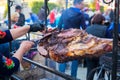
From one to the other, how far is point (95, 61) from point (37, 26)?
266 centimetres

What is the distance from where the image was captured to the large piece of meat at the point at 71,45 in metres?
→ 2.36

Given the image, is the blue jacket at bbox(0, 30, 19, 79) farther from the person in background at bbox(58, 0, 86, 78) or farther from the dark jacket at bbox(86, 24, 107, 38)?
the person in background at bbox(58, 0, 86, 78)

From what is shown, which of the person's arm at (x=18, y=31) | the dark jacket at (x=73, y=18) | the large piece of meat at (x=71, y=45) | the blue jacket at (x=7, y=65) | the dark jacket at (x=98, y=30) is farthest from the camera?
the dark jacket at (x=73, y=18)

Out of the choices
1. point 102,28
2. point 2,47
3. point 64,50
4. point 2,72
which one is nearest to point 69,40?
point 64,50

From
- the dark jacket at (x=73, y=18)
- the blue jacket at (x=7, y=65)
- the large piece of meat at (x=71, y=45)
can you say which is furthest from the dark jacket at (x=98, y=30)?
the blue jacket at (x=7, y=65)

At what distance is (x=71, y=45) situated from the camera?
2.47 metres

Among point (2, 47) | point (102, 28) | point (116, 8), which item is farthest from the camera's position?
point (102, 28)

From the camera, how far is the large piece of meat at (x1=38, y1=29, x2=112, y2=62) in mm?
2357

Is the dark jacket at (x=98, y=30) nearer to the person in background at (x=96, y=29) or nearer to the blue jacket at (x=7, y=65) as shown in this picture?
the person in background at (x=96, y=29)

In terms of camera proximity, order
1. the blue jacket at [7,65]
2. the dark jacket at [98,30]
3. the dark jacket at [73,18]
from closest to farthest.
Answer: the blue jacket at [7,65] → the dark jacket at [98,30] → the dark jacket at [73,18]

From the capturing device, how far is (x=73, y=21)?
5.45 metres

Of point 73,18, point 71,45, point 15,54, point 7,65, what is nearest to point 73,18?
point 73,18

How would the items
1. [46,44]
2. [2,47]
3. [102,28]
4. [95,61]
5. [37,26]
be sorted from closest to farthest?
[46,44]
[37,26]
[2,47]
[102,28]
[95,61]

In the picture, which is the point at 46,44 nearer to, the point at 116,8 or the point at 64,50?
the point at 64,50
